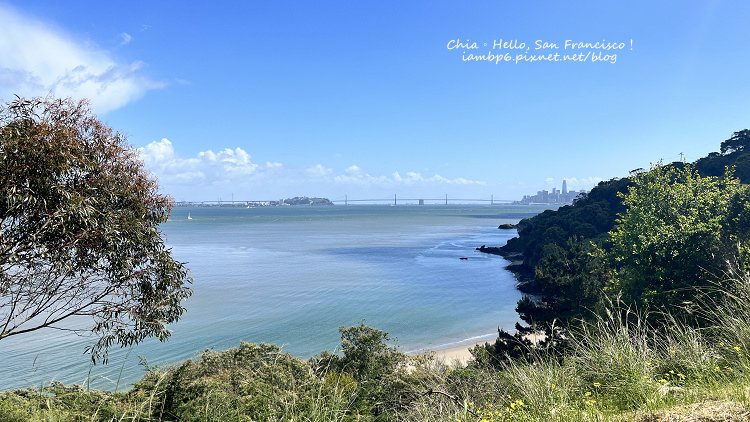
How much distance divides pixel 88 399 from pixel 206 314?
28.5 m

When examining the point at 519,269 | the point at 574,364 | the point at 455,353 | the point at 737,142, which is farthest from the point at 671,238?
the point at 737,142

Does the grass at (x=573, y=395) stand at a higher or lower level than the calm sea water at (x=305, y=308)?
→ higher

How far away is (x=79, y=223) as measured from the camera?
7383 millimetres

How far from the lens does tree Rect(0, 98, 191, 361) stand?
6.88 m

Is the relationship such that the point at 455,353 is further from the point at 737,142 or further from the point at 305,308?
the point at 737,142

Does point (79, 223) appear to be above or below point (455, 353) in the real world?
above

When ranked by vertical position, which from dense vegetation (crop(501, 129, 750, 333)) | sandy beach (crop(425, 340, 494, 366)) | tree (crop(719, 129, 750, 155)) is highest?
tree (crop(719, 129, 750, 155))

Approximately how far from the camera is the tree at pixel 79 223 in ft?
22.6

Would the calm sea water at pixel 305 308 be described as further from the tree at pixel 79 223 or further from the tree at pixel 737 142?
the tree at pixel 737 142

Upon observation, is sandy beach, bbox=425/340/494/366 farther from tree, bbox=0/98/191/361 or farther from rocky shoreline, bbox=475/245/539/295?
rocky shoreline, bbox=475/245/539/295


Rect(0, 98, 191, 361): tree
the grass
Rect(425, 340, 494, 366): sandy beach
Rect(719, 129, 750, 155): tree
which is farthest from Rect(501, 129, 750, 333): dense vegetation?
Rect(719, 129, 750, 155): tree

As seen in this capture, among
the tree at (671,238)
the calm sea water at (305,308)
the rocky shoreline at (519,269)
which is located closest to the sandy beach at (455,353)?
the calm sea water at (305,308)

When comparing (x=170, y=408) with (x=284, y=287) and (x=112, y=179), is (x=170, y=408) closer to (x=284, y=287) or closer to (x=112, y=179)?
(x=112, y=179)

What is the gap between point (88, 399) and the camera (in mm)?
5039
